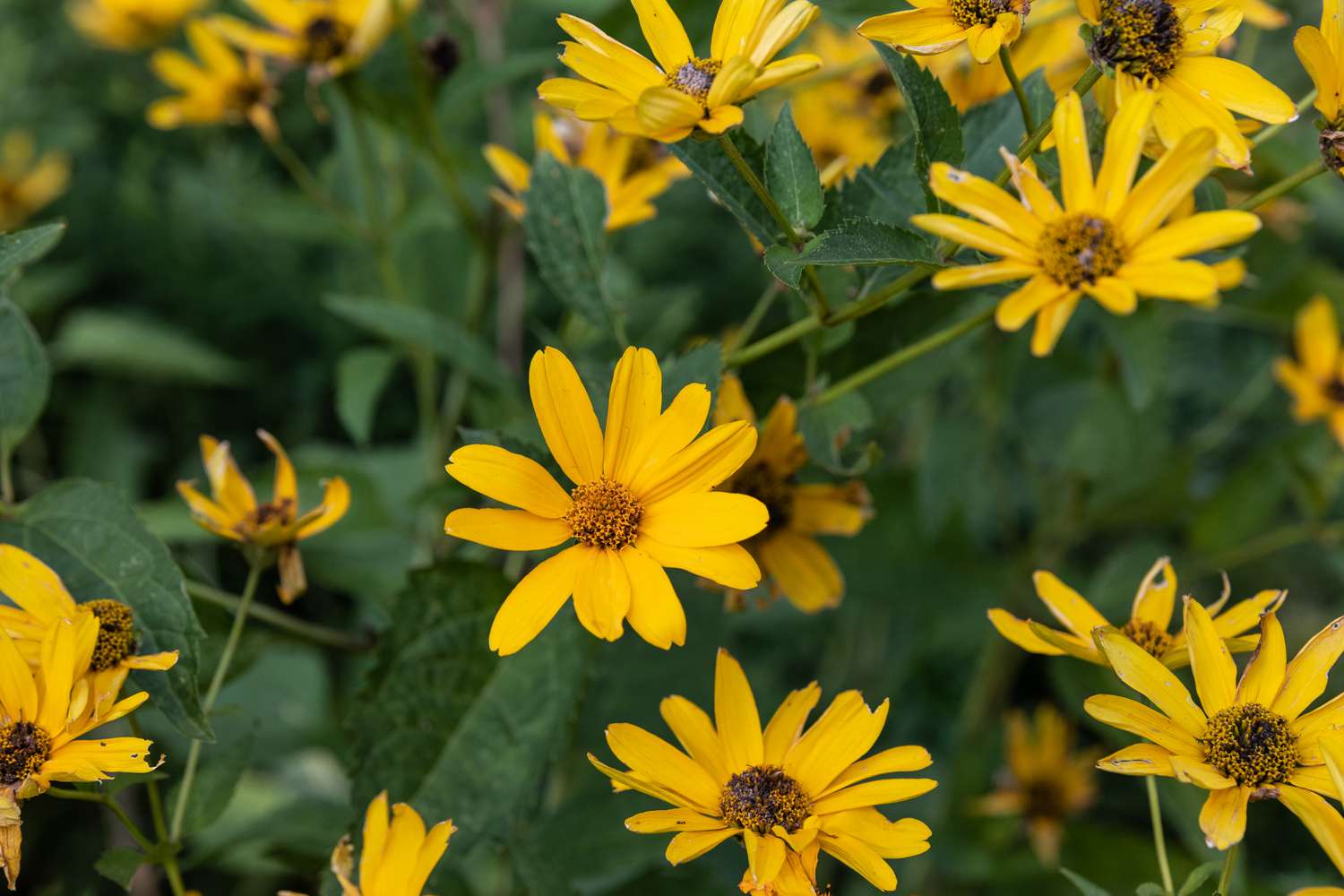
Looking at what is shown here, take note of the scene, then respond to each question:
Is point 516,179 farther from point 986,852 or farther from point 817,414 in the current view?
point 986,852

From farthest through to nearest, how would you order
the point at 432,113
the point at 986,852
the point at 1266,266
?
the point at 1266,266 < the point at 986,852 < the point at 432,113

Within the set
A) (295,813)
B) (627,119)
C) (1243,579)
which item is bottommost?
(295,813)

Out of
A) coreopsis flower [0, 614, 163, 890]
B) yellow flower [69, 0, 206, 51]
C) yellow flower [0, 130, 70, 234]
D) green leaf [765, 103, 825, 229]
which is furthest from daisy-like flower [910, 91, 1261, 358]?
yellow flower [69, 0, 206, 51]

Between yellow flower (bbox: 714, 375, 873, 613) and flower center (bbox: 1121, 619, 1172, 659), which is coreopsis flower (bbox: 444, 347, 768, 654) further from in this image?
flower center (bbox: 1121, 619, 1172, 659)

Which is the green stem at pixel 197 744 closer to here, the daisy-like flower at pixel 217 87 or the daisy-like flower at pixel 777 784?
the daisy-like flower at pixel 777 784

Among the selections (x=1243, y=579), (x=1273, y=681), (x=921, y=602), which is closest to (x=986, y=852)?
(x=921, y=602)

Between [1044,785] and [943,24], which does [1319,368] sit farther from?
[943,24]

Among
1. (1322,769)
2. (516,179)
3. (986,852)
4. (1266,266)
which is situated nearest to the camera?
(1322,769)
